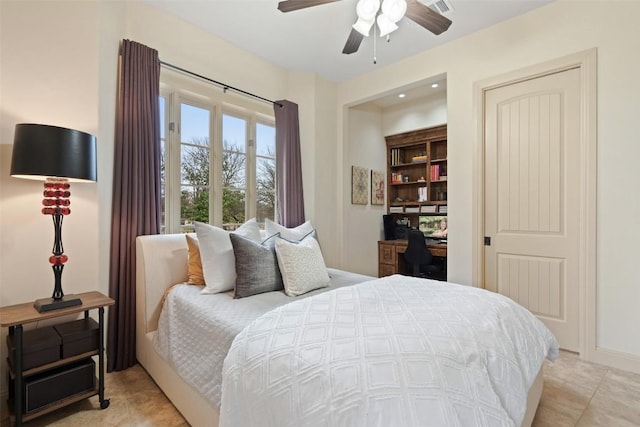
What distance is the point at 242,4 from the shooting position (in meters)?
2.55

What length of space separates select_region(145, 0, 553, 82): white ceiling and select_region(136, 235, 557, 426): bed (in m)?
1.94

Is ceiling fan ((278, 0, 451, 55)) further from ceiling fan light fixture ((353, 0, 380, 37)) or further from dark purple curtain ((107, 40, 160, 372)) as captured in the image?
dark purple curtain ((107, 40, 160, 372))

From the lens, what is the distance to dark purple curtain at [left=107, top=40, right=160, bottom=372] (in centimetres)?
224

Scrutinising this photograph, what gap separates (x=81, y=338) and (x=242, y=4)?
2.66m

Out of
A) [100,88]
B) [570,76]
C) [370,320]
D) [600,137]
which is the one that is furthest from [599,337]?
[100,88]

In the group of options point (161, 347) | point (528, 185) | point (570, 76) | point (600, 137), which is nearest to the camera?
point (161, 347)

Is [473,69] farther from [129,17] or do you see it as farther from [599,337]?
[129,17]

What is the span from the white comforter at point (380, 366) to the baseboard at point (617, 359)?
136 cm

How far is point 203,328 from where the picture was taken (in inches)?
62.4

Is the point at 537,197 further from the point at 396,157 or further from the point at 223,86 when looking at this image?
the point at 223,86

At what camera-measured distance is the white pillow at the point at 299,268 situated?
1992mm

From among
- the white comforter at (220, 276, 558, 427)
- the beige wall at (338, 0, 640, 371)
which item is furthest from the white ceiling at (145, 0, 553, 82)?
the white comforter at (220, 276, 558, 427)

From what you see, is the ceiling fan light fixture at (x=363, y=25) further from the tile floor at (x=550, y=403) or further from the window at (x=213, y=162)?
the tile floor at (x=550, y=403)

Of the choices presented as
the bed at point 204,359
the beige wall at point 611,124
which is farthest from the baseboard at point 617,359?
the bed at point 204,359
